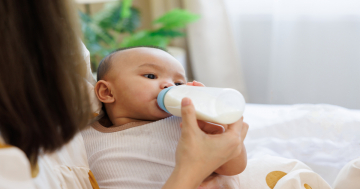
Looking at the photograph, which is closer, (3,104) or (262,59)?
(3,104)

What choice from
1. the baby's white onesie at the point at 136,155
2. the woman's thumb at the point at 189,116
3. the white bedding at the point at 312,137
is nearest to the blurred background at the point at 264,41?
the white bedding at the point at 312,137

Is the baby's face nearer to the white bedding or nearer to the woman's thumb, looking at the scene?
the woman's thumb

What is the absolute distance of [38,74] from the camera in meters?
0.46

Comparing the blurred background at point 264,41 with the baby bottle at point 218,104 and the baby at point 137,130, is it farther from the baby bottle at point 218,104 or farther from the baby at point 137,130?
the baby bottle at point 218,104

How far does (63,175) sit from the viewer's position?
67 cm

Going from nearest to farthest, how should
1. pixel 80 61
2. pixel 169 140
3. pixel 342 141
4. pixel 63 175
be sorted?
1. pixel 80 61
2. pixel 63 175
3. pixel 169 140
4. pixel 342 141

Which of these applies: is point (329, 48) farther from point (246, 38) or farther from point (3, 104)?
point (3, 104)

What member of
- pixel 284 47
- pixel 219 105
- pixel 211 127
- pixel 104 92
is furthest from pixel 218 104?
pixel 284 47

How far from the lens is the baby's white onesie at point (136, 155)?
74cm

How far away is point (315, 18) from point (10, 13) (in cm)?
212

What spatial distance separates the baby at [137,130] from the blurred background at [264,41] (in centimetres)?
132

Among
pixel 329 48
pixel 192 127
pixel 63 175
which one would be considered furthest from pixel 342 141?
pixel 329 48

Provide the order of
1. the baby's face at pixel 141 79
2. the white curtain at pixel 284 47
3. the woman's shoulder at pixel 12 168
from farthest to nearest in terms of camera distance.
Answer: the white curtain at pixel 284 47, the baby's face at pixel 141 79, the woman's shoulder at pixel 12 168

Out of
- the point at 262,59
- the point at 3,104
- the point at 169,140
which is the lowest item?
the point at 262,59
